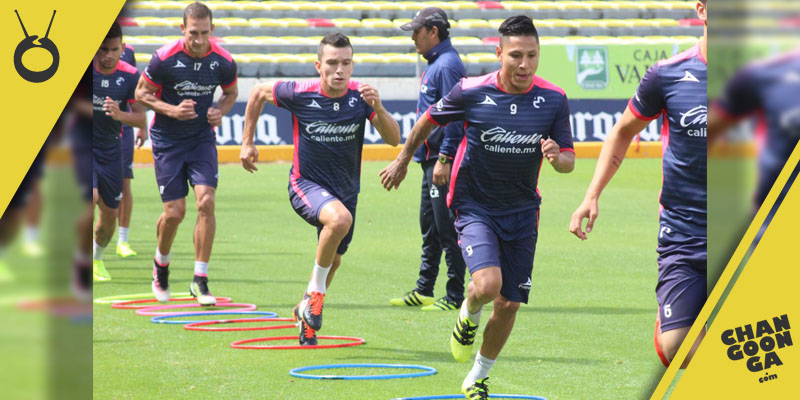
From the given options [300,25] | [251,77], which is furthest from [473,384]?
[300,25]

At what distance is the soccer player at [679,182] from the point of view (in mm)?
4898

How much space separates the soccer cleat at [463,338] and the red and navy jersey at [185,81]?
3.60 m

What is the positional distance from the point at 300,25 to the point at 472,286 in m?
24.5

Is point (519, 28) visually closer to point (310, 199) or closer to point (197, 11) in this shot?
point (310, 199)

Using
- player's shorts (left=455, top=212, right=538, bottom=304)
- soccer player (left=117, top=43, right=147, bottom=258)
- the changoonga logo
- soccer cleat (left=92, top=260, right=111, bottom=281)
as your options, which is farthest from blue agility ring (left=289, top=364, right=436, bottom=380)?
soccer player (left=117, top=43, right=147, bottom=258)

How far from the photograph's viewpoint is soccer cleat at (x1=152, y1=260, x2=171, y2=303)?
9.15 m

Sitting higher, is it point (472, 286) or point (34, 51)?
point (34, 51)

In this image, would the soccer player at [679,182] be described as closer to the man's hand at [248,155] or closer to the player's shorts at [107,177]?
the man's hand at [248,155]

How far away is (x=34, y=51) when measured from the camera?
2588 millimetres

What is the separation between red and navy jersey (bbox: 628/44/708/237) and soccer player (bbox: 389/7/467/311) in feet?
12.9

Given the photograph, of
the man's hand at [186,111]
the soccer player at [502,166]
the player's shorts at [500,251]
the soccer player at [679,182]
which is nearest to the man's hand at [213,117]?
the man's hand at [186,111]

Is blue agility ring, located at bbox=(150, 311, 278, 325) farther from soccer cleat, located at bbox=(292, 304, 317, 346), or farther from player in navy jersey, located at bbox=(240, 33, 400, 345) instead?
soccer cleat, located at bbox=(292, 304, 317, 346)

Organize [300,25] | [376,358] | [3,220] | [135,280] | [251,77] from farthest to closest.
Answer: [300,25] < [251,77] < [135,280] < [376,358] < [3,220]

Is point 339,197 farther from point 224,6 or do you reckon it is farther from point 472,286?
point 224,6
